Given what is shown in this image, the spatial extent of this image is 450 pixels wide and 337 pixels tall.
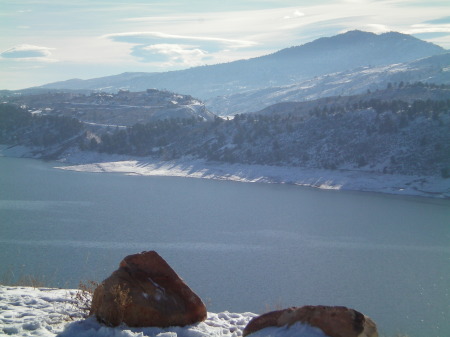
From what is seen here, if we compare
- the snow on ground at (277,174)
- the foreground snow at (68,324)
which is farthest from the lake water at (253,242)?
the foreground snow at (68,324)

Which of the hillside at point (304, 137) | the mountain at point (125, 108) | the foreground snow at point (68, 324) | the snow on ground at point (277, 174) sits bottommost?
the snow on ground at point (277, 174)

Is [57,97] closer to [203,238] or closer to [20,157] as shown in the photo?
[20,157]

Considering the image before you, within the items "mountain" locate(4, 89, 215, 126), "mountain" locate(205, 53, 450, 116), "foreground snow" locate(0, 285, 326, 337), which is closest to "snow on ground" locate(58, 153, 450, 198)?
"mountain" locate(4, 89, 215, 126)

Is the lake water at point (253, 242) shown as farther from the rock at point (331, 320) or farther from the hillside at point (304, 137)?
the hillside at point (304, 137)

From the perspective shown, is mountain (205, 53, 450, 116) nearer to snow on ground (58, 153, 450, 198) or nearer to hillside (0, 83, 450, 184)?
hillside (0, 83, 450, 184)

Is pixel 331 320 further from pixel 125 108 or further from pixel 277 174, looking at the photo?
pixel 125 108

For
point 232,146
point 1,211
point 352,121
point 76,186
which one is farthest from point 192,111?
point 1,211

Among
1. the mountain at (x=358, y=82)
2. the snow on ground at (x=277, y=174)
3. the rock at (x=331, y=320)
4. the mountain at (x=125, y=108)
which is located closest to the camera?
the rock at (x=331, y=320)
